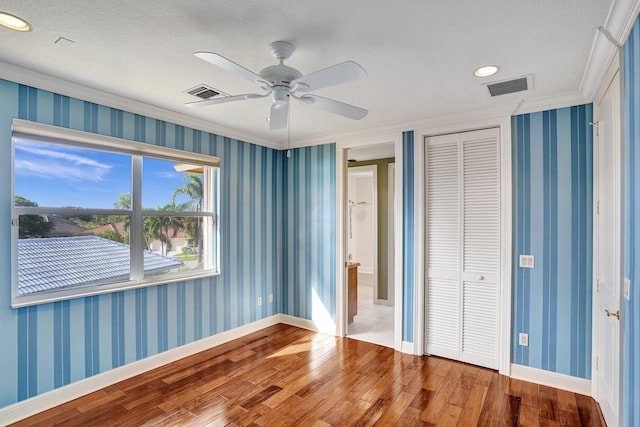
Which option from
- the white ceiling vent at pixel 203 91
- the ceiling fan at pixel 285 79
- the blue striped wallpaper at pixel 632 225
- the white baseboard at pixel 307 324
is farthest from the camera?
the white baseboard at pixel 307 324

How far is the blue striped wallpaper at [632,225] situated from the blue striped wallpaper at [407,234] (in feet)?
6.45

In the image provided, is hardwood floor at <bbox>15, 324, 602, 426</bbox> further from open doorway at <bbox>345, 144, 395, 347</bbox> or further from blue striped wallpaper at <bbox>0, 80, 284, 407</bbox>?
open doorway at <bbox>345, 144, 395, 347</bbox>

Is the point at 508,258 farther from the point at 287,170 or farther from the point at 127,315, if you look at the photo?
the point at 127,315

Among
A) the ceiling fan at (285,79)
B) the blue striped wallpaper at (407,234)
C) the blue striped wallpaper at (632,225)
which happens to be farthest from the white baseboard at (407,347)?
the ceiling fan at (285,79)

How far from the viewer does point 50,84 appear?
2.48m

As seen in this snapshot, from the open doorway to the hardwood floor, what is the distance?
0.87 m

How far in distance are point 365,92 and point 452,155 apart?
4.14 ft

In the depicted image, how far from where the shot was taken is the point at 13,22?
177 centimetres

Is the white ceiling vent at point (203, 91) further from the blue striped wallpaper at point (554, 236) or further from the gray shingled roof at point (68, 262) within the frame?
the blue striped wallpaper at point (554, 236)

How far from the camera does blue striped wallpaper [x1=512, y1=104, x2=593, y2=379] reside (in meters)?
2.75

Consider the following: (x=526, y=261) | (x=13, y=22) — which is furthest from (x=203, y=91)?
(x=526, y=261)

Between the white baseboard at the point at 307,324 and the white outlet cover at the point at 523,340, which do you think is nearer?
the white outlet cover at the point at 523,340

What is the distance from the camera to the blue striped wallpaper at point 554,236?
2.75m

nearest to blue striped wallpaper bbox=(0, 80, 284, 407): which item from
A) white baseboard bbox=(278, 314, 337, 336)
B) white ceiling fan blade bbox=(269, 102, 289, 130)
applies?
white baseboard bbox=(278, 314, 337, 336)
